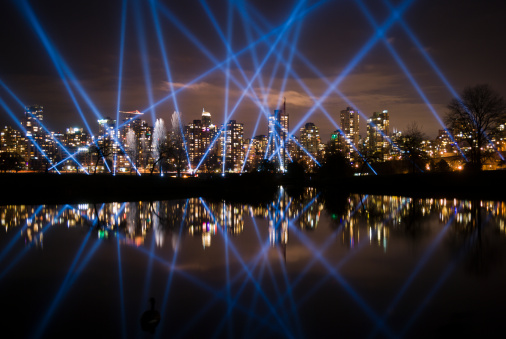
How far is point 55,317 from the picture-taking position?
5.56 meters

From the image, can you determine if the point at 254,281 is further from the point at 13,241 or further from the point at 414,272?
the point at 13,241

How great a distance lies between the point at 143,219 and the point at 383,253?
33.4ft

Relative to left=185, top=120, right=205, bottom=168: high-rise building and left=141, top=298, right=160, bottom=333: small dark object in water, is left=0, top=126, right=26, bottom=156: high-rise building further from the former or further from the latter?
left=141, top=298, right=160, bottom=333: small dark object in water

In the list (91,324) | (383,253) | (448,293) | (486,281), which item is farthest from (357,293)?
(91,324)

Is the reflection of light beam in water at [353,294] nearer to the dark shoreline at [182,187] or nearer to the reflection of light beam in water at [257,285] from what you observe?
the reflection of light beam in water at [257,285]

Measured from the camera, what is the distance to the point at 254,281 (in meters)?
7.30

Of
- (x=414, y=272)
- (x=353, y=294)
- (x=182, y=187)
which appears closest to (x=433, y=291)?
A: (x=414, y=272)

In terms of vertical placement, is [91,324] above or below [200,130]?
below

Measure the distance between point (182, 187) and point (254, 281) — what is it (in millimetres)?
30852

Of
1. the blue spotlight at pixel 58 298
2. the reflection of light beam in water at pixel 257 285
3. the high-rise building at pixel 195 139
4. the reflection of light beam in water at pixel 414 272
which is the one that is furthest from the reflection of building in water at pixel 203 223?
the high-rise building at pixel 195 139

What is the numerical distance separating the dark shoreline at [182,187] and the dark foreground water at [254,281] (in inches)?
612

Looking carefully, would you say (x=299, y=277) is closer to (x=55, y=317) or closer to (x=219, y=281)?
(x=219, y=281)

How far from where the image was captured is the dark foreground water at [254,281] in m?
5.29

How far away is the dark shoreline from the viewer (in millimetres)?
29064
